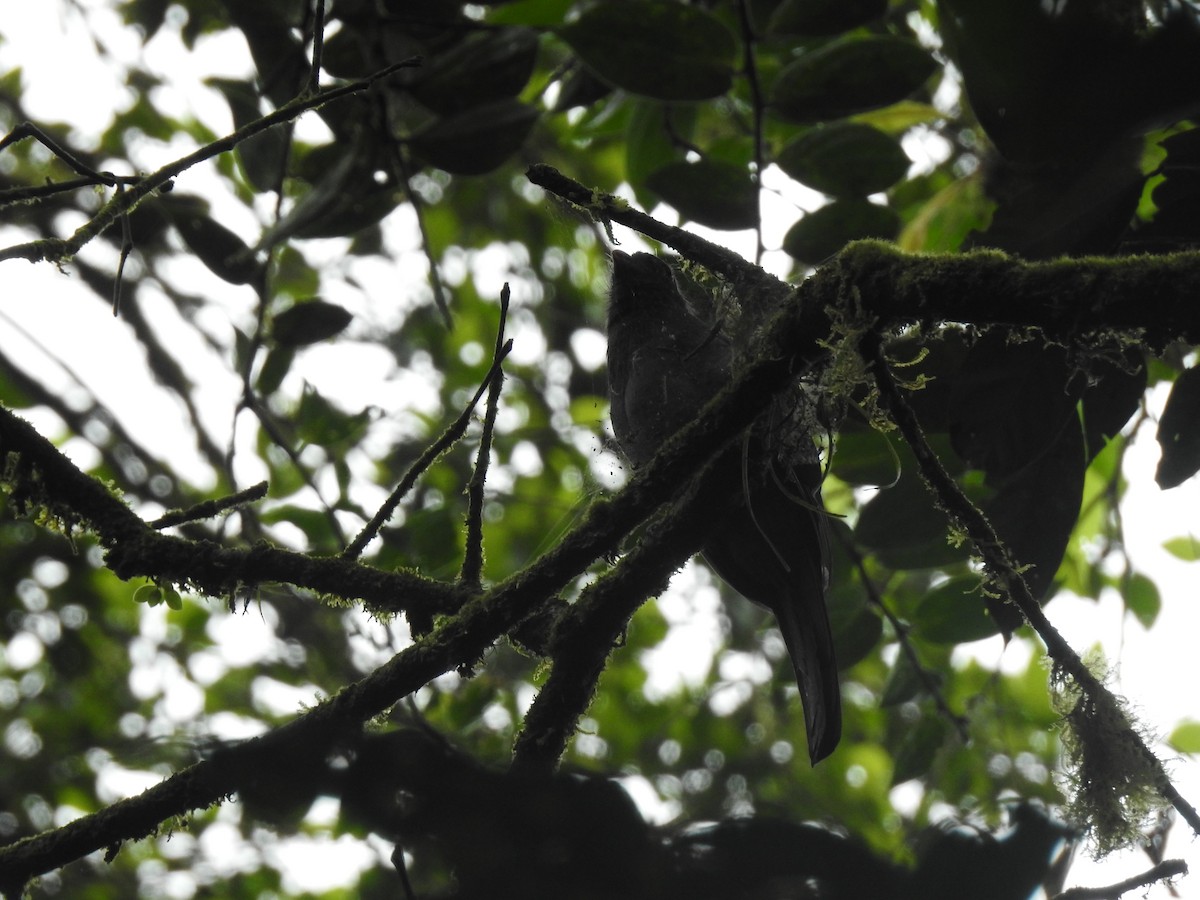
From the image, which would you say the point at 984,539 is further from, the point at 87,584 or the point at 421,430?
the point at 87,584

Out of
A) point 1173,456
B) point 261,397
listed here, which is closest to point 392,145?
point 261,397

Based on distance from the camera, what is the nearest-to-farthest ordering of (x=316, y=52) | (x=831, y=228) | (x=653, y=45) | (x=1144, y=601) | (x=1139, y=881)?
(x=1139, y=881), (x=316, y=52), (x=653, y=45), (x=831, y=228), (x=1144, y=601)

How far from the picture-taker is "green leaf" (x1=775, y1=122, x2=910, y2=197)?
2.76m

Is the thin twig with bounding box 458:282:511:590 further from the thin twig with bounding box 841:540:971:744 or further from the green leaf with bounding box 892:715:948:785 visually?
the green leaf with bounding box 892:715:948:785

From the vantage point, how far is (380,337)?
6059 millimetres

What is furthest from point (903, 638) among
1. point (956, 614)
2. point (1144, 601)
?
point (1144, 601)

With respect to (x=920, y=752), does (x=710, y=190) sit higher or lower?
higher

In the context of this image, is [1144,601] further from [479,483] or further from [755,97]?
[479,483]

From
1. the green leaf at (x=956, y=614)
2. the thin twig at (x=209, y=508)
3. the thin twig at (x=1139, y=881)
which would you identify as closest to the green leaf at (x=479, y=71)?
the thin twig at (x=209, y=508)

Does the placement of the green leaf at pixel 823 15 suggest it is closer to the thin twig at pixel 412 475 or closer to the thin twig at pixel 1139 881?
the thin twig at pixel 412 475

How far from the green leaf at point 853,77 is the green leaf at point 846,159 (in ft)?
0.25

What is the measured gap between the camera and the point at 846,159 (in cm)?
278

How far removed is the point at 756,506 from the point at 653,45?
46.9 inches

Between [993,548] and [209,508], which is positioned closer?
[993,548]
